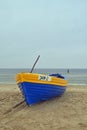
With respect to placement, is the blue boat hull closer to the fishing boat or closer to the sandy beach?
the fishing boat

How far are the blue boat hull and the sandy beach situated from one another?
246 millimetres

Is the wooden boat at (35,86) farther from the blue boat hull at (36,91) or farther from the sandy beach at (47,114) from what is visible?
the sandy beach at (47,114)

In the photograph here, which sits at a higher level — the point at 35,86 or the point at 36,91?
the point at 35,86

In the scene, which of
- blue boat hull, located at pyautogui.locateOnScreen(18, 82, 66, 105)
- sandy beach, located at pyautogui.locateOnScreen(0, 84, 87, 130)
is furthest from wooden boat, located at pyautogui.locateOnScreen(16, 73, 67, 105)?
sandy beach, located at pyautogui.locateOnScreen(0, 84, 87, 130)

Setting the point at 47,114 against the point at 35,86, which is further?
the point at 35,86

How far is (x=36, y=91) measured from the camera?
15477mm

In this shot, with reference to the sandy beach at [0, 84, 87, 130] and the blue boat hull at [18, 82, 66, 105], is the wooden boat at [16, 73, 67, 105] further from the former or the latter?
the sandy beach at [0, 84, 87, 130]

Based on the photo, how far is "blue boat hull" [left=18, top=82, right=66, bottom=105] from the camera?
15.3 metres

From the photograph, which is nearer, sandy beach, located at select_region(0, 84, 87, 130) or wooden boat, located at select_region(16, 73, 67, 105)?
sandy beach, located at select_region(0, 84, 87, 130)

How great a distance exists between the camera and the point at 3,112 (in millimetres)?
14508

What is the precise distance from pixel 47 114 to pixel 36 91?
A: 6.60ft

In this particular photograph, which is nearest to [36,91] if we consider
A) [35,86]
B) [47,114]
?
[35,86]

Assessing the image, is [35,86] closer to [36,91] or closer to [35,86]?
[35,86]

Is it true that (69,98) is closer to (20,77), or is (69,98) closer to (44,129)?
(20,77)
